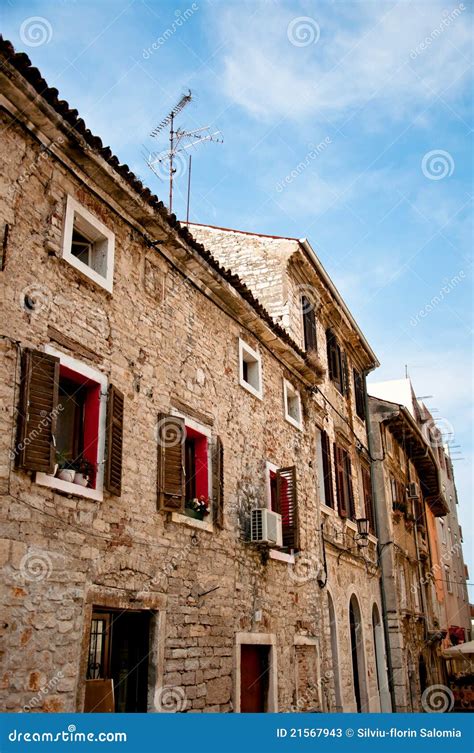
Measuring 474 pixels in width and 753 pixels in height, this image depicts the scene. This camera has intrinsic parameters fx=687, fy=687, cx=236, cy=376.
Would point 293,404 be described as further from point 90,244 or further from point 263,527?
point 90,244

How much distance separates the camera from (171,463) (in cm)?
893

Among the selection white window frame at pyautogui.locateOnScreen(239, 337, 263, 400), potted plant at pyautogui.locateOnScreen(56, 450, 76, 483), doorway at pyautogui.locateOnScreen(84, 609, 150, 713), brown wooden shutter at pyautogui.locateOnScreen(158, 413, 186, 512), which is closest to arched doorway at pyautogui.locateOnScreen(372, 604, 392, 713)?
white window frame at pyautogui.locateOnScreen(239, 337, 263, 400)

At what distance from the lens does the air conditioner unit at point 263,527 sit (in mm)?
10617

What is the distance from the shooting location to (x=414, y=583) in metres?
23.0

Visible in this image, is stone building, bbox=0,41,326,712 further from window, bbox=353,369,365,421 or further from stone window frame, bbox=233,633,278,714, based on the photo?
window, bbox=353,369,365,421

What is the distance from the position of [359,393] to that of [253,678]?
11.7 m

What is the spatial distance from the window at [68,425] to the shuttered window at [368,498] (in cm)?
1241

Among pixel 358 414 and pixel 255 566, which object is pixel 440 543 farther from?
pixel 255 566

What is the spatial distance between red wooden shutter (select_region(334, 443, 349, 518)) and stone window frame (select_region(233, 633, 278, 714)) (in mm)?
5428

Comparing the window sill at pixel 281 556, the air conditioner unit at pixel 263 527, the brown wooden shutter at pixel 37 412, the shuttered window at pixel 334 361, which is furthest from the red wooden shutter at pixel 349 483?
the brown wooden shutter at pixel 37 412

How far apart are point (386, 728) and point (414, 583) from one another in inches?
724

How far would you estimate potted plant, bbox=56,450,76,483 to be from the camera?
7118mm

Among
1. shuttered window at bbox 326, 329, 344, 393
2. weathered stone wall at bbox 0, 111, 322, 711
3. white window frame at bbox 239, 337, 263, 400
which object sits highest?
shuttered window at bbox 326, 329, 344, 393

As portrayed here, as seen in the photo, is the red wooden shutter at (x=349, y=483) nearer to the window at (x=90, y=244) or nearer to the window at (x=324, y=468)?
the window at (x=324, y=468)
